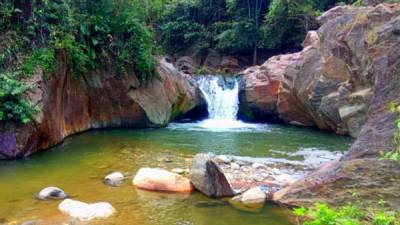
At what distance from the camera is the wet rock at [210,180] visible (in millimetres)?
6875

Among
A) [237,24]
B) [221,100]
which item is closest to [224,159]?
[221,100]

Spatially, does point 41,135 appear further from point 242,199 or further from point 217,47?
point 217,47

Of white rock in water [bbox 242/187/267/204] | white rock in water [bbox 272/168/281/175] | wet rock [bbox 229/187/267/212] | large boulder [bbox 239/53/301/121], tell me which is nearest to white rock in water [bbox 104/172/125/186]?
wet rock [bbox 229/187/267/212]

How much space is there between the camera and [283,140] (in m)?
12.5

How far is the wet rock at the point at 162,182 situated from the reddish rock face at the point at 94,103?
346cm

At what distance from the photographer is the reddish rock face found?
31.8ft

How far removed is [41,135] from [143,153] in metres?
2.32

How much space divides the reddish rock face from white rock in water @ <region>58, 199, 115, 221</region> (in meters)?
3.71

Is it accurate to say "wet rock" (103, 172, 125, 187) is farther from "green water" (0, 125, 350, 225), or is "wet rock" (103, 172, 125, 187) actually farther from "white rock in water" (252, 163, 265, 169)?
"white rock in water" (252, 163, 265, 169)

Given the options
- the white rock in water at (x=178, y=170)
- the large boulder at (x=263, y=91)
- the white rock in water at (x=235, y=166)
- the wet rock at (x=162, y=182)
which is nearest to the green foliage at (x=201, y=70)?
the large boulder at (x=263, y=91)

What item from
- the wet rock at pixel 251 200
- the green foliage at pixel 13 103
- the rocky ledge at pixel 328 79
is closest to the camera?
the wet rock at pixel 251 200

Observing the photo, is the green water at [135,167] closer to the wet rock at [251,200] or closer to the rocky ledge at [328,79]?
the wet rock at [251,200]

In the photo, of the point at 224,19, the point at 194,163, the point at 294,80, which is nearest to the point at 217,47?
the point at 224,19

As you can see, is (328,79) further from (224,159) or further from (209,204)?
(209,204)
